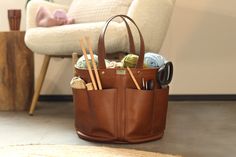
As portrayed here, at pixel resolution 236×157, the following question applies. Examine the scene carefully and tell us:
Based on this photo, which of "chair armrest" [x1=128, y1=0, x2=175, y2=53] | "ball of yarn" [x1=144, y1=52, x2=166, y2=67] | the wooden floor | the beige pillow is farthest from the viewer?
the beige pillow

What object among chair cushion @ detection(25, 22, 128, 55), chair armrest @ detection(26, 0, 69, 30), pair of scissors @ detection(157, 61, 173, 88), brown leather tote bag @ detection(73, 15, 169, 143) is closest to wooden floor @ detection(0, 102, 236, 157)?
brown leather tote bag @ detection(73, 15, 169, 143)

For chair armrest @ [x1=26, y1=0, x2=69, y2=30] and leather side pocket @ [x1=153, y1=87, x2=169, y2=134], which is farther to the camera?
chair armrest @ [x1=26, y1=0, x2=69, y2=30]

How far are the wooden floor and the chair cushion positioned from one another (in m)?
0.31

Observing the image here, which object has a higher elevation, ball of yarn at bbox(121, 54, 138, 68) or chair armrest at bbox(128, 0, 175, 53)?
chair armrest at bbox(128, 0, 175, 53)

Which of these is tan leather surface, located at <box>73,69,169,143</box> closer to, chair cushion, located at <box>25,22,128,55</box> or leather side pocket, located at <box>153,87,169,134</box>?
leather side pocket, located at <box>153,87,169,134</box>

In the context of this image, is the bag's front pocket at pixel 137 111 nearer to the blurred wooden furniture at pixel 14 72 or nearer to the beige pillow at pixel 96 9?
the beige pillow at pixel 96 9

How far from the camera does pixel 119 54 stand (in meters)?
1.60

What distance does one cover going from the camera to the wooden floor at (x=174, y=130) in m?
1.24

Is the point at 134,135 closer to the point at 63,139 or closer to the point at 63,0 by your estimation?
the point at 63,139

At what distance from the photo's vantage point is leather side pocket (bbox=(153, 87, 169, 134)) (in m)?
1.31

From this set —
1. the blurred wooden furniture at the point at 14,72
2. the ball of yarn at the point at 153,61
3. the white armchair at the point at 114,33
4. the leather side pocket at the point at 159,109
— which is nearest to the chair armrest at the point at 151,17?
the white armchair at the point at 114,33

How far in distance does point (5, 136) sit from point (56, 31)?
1.61 ft

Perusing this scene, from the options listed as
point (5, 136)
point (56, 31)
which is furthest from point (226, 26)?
point (5, 136)

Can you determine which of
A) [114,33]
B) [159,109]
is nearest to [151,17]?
[114,33]
